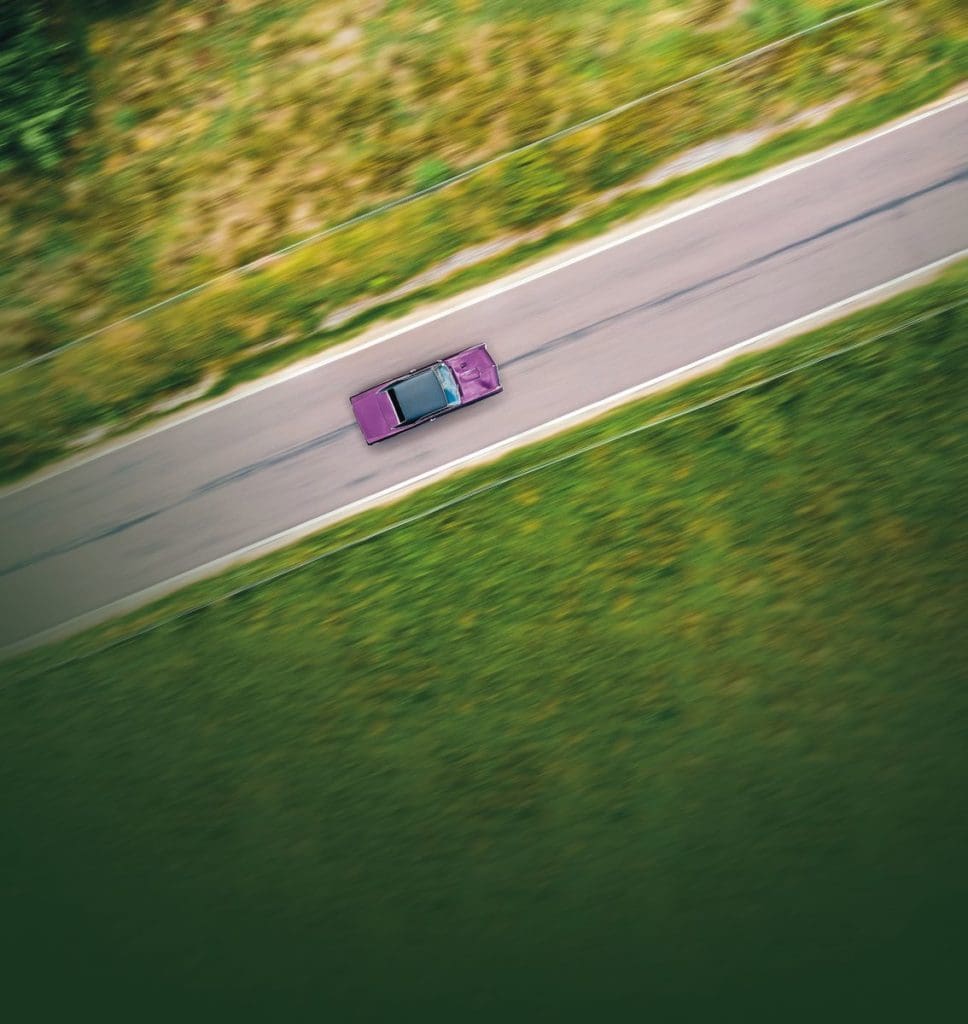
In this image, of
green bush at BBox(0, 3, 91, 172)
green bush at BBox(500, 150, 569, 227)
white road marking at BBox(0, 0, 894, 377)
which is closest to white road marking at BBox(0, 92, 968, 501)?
green bush at BBox(500, 150, 569, 227)

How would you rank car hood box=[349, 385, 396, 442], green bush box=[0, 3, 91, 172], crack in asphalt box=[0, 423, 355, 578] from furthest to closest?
crack in asphalt box=[0, 423, 355, 578]
car hood box=[349, 385, 396, 442]
green bush box=[0, 3, 91, 172]

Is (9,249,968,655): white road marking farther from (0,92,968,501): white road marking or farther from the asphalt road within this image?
(0,92,968,501): white road marking

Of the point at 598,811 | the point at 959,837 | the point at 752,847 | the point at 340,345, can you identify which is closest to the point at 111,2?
the point at 340,345

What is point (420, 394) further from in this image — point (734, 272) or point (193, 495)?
point (734, 272)

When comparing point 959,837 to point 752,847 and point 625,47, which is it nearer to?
point 752,847

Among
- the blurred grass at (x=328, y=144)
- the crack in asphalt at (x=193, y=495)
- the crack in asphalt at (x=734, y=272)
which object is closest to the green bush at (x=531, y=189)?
the blurred grass at (x=328, y=144)

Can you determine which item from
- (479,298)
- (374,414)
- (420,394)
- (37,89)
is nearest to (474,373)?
(420,394)
